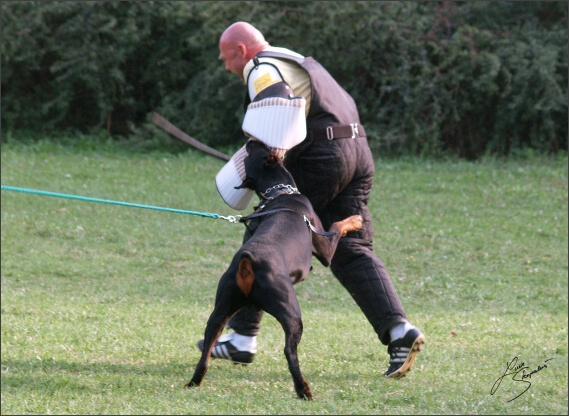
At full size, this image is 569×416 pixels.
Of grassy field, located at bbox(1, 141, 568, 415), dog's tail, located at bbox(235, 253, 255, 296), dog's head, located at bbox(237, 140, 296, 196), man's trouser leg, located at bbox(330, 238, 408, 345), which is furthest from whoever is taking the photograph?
man's trouser leg, located at bbox(330, 238, 408, 345)

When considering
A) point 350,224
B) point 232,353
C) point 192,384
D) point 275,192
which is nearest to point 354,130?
point 350,224

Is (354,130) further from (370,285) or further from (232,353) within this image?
(232,353)

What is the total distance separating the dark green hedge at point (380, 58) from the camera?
44.6 ft

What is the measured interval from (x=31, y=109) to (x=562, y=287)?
12.1m

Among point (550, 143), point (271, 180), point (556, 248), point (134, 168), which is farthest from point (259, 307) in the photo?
point (550, 143)

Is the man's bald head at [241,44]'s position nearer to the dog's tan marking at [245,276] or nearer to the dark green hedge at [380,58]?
the dog's tan marking at [245,276]

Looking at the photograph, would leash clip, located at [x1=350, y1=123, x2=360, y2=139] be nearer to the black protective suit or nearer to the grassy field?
the black protective suit

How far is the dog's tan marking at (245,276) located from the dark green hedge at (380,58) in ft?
32.7

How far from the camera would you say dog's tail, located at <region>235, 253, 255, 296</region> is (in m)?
3.79

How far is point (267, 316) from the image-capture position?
258 inches

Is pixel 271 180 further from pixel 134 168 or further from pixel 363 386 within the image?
pixel 134 168

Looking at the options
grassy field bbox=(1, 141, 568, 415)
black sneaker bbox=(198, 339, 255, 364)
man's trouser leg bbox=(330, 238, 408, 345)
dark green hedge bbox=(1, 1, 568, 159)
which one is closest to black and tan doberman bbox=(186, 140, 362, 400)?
man's trouser leg bbox=(330, 238, 408, 345)

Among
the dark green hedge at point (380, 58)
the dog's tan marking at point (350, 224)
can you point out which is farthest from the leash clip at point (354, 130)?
the dark green hedge at point (380, 58)

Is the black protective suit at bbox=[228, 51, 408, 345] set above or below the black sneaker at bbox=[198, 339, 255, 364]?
above
